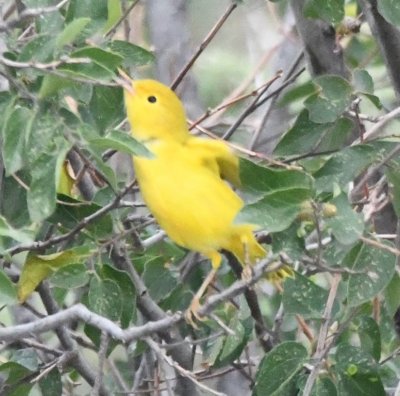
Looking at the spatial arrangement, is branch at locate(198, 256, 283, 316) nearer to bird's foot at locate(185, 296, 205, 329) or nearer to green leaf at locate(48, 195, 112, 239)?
bird's foot at locate(185, 296, 205, 329)

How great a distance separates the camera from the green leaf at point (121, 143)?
1.44m

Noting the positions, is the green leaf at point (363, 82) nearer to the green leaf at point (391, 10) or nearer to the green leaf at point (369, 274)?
the green leaf at point (391, 10)

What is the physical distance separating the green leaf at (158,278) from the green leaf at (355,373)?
1.88ft

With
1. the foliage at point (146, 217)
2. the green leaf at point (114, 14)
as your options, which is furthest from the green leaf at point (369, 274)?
the green leaf at point (114, 14)

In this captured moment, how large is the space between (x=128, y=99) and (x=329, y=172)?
24.2 inches

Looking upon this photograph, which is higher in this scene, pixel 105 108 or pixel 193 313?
pixel 105 108

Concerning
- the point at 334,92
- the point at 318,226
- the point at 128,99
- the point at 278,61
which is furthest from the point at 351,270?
the point at 278,61

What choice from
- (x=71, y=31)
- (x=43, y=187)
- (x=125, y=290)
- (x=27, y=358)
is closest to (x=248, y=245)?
(x=125, y=290)

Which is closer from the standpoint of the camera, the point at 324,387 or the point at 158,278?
the point at 324,387

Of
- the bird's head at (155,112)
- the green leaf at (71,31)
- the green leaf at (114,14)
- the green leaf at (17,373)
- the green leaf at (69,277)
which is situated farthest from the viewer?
the green leaf at (114,14)

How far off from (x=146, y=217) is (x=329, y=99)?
0.55m

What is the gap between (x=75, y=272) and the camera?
1.74m

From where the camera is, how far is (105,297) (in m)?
1.79

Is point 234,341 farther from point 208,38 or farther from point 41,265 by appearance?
point 208,38
